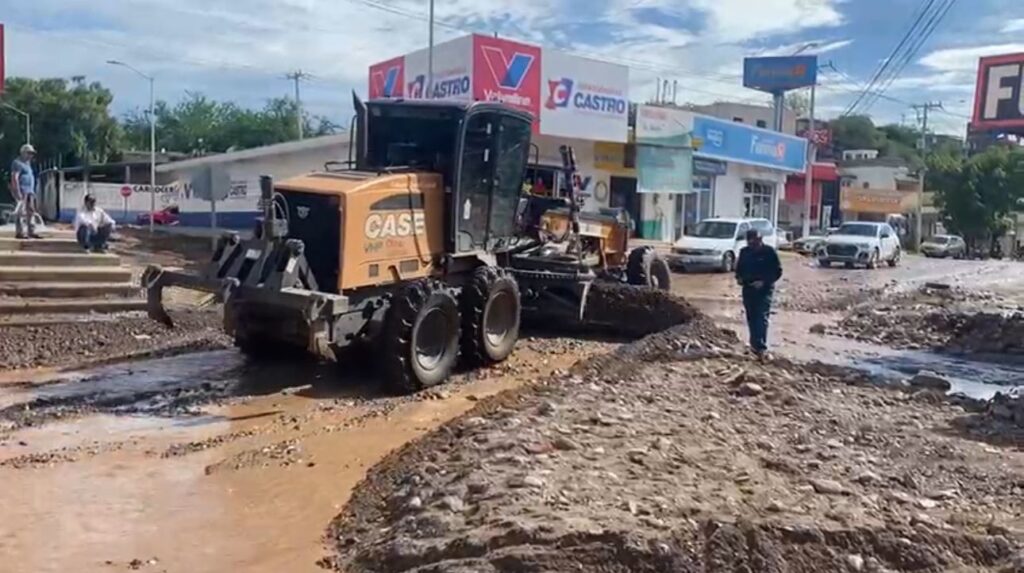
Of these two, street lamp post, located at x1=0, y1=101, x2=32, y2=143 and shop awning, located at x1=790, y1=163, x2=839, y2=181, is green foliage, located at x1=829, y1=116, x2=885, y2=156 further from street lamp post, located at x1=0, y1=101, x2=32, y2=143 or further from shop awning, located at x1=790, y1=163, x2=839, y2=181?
street lamp post, located at x1=0, y1=101, x2=32, y2=143

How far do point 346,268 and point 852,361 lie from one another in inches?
305

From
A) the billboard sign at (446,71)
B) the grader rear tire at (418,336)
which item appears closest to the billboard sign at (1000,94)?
the billboard sign at (446,71)

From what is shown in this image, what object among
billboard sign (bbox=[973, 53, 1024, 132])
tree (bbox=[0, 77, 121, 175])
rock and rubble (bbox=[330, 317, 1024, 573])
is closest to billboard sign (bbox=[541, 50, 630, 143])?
billboard sign (bbox=[973, 53, 1024, 132])

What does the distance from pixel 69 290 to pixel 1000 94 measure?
109 feet

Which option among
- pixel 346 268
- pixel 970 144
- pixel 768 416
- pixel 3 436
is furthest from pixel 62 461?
pixel 970 144

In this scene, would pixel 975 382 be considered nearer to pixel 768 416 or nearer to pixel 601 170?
pixel 768 416

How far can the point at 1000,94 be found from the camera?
38.0m

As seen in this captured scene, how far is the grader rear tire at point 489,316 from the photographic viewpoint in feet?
38.8

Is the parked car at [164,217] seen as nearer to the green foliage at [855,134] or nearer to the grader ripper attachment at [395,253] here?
the grader ripper attachment at [395,253]

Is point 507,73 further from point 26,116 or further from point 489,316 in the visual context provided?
point 26,116

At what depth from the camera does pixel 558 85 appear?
1259 inches

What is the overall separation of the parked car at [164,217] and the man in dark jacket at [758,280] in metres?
37.2

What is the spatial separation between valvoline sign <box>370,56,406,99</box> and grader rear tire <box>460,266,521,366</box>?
890 inches

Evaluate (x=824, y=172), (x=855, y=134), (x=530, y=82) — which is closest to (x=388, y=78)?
(x=530, y=82)
